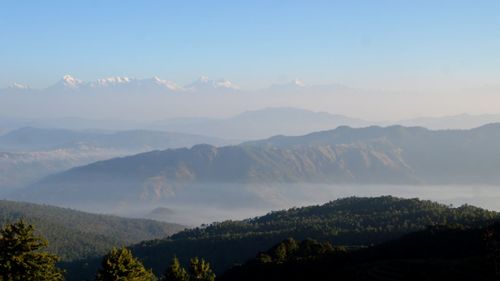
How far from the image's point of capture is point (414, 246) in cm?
12094

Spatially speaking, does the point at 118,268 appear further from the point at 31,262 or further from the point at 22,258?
the point at 22,258

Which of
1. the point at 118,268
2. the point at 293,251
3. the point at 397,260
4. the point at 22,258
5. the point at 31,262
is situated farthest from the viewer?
the point at 293,251

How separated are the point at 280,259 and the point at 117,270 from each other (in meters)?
64.1

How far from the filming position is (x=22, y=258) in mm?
54844

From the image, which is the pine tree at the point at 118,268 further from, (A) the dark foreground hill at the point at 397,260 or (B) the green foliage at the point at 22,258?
(A) the dark foreground hill at the point at 397,260

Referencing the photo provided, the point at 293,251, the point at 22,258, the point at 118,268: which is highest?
the point at 22,258

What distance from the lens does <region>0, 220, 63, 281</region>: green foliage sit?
54219 millimetres

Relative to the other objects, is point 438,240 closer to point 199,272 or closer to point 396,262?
point 396,262

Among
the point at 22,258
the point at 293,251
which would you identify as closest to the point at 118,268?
the point at 22,258

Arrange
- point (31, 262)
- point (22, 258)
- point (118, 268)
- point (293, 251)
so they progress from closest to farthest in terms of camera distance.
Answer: point (22, 258), point (31, 262), point (118, 268), point (293, 251)

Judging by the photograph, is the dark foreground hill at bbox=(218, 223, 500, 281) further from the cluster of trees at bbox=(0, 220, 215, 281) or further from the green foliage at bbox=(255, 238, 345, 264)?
the cluster of trees at bbox=(0, 220, 215, 281)

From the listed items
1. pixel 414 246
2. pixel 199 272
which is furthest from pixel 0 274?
pixel 414 246

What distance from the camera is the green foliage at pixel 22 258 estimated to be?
54219 millimetres

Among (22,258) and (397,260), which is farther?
(397,260)
